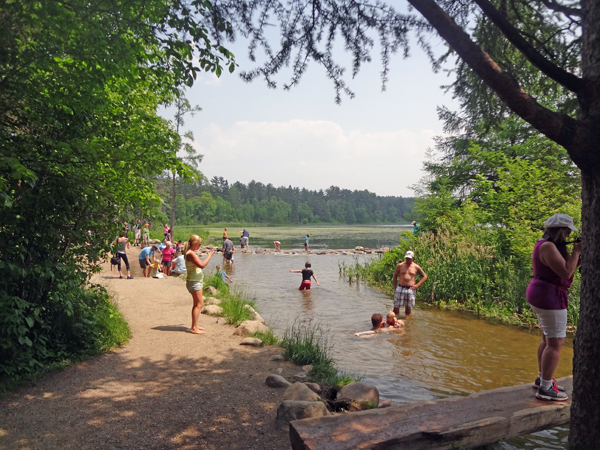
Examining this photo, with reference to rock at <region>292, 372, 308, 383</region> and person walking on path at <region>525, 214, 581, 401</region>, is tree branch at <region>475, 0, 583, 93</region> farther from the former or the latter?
rock at <region>292, 372, 308, 383</region>

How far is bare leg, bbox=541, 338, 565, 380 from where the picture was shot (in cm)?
421

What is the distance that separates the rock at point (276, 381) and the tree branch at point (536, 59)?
4.50 metres

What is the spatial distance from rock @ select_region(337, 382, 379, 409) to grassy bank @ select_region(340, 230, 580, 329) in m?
6.97

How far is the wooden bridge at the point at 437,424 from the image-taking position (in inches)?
133

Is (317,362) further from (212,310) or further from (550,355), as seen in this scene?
(212,310)

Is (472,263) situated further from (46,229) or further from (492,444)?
(46,229)

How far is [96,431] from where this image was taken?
3988mm

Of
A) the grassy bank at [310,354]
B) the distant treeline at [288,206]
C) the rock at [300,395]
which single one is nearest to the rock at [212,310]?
the grassy bank at [310,354]

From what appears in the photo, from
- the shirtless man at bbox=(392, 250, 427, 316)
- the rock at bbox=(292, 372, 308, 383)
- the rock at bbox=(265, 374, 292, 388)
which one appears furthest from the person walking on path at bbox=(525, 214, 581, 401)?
the shirtless man at bbox=(392, 250, 427, 316)

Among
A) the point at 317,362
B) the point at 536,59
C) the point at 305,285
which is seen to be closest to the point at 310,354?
the point at 317,362

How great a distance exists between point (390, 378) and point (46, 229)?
18.8 feet

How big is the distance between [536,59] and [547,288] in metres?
2.45

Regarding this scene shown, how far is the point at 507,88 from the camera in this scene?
9.44 feet

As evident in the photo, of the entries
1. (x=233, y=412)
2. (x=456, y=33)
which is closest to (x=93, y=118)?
(x=233, y=412)
